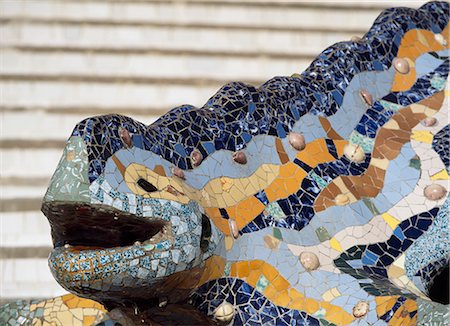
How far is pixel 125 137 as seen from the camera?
380 centimetres

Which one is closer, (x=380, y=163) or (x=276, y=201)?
(x=276, y=201)

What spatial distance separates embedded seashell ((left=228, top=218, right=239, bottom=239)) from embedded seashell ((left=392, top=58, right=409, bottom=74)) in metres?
1.19

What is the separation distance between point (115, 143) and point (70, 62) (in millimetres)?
4673

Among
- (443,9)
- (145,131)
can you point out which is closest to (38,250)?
(443,9)

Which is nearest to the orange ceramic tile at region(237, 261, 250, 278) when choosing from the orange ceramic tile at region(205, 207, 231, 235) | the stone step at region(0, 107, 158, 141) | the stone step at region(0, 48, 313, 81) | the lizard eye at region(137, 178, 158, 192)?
the orange ceramic tile at region(205, 207, 231, 235)

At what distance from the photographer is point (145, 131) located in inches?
155

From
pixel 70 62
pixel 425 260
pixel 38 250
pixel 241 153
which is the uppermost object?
pixel 241 153

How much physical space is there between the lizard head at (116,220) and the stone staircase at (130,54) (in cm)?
401

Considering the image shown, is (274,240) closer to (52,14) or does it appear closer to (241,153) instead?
(241,153)

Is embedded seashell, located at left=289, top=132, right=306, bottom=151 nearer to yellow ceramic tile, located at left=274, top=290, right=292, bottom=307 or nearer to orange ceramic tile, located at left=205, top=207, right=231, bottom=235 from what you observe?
orange ceramic tile, located at left=205, top=207, right=231, bottom=235

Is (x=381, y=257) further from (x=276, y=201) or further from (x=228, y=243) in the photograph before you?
(x=228, y=243)

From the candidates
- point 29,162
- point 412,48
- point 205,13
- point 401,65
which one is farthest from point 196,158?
point 205,13

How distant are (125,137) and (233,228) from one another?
0.50 meters

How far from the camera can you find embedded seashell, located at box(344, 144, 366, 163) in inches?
179
